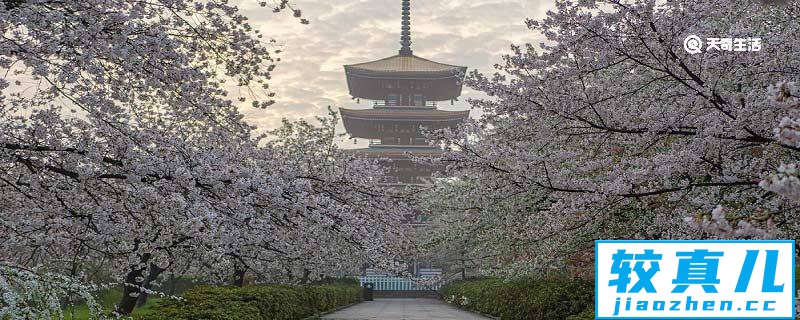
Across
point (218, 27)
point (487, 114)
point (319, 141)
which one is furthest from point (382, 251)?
point (319, 141)

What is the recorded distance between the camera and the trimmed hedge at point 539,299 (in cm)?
1179

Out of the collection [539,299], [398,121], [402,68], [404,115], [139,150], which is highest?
[402,68]

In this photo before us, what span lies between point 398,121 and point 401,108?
0.96 m

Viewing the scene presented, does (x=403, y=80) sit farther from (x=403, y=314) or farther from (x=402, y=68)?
(x=403, y=314)

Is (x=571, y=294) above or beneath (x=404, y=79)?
beneath

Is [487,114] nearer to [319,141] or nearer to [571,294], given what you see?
[571,294]

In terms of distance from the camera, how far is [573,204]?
6520 mm

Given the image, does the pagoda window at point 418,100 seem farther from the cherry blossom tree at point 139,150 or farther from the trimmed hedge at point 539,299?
the cherry blossom tree at point 139,150

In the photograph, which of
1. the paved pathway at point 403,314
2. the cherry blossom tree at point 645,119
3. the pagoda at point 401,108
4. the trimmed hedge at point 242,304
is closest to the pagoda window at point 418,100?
the pagoda at point 401,108

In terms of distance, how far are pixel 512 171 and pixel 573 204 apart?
743 mm

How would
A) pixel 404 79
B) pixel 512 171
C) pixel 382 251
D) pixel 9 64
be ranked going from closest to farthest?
pixel 9 64
pixel 512 171
pixel 382 251
pixel 404 79

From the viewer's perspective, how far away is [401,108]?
48.0 m

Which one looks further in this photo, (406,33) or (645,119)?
(406,33)

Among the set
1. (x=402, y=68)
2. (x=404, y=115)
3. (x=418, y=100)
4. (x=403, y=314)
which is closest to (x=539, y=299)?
(x=403, y=314)
